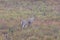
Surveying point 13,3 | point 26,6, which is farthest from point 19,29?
point 13,3

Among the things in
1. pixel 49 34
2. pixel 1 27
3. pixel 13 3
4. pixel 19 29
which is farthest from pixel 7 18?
pixel 13 3

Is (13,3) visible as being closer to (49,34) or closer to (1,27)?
(1,27)

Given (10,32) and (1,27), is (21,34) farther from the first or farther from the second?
(1,27)

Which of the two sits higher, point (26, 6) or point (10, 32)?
point (10, 32)

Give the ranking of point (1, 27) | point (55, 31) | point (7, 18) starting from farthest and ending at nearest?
1. point (7, 18)
2. point (1, 27)
3. point (55, 31)

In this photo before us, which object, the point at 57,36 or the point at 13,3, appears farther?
the point at 13,3

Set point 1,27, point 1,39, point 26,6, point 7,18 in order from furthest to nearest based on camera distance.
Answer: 1. point 26,6
2. point 7,18
3. point 1,27
4. point 1,39

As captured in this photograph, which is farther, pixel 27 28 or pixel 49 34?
pixel 27 28

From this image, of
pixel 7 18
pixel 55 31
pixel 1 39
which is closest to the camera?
pixel 1 39

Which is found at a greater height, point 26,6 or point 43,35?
point 43,35
